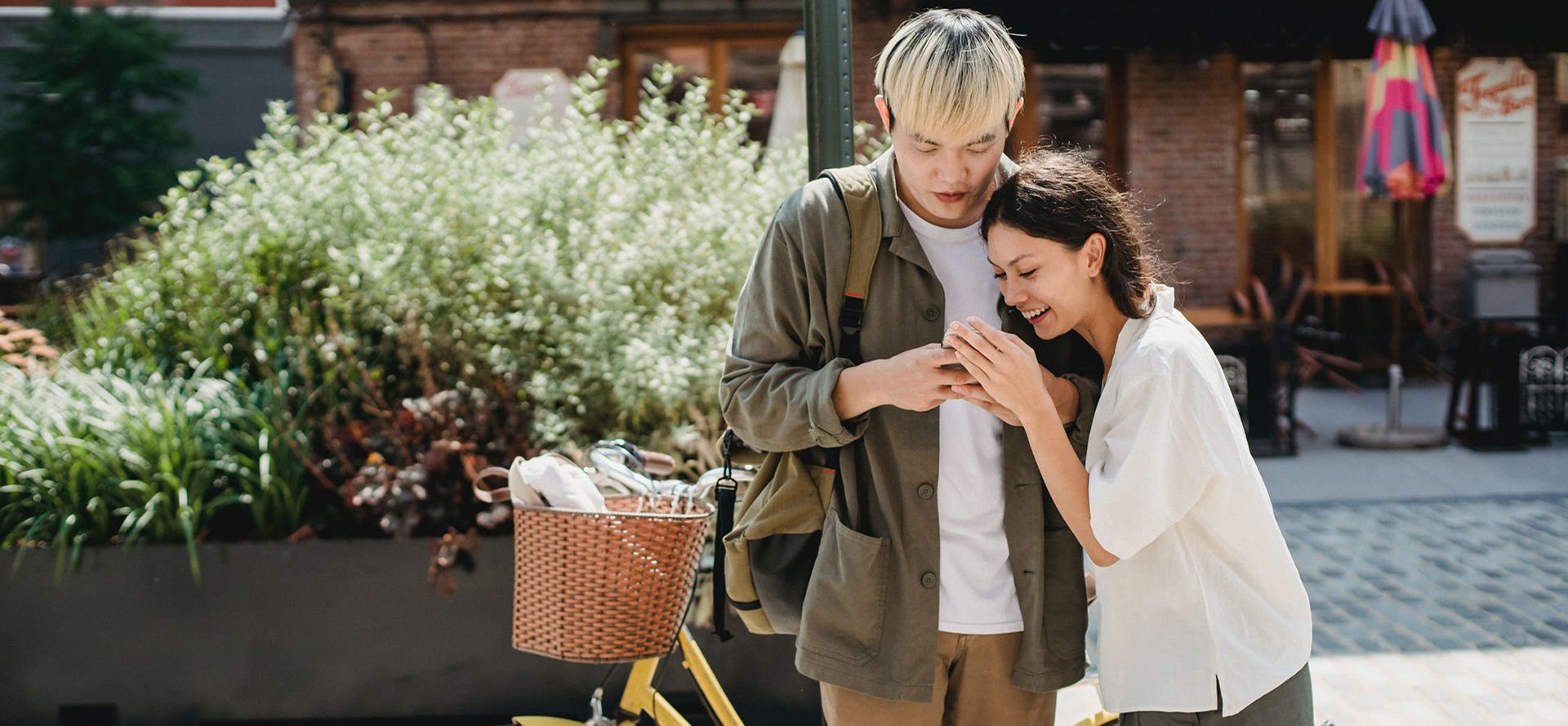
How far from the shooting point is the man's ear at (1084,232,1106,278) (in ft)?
6.58

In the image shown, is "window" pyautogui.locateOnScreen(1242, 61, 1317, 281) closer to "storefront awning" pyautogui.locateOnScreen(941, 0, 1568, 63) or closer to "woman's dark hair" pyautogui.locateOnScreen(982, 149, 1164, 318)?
"storefront awning" pyautogui.locateOnScreen(941, 0, 1568, 63)

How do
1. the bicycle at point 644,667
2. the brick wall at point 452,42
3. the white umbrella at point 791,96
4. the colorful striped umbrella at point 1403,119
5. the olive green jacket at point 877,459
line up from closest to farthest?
the olive green jacket at point 877,459, the bicycle at point 644,667, the white umbrella at point 791,96, the colorful striped umbrella at point 1403,119, the brick wall at point 452,42

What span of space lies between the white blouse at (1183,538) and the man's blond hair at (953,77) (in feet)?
1.34

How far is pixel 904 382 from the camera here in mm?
1945

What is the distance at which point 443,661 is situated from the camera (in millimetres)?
4078

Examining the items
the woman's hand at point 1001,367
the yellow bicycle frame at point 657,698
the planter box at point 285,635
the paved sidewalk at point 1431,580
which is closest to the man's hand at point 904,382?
the woman's hand at point 1001,367

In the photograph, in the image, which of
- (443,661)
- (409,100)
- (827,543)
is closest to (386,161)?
(443,661)

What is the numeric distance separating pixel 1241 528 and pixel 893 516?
1.75 ft

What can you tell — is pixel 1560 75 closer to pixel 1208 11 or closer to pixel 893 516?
pixel 1208 11

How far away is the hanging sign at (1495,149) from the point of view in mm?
11562

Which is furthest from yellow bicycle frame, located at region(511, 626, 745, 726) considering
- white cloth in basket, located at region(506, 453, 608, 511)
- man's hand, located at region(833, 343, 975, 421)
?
man's hand, located at region(833, 343, 975, 421)

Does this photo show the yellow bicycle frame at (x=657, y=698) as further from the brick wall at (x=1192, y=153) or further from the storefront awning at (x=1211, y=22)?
the brick wall at (x=1192, y=153)

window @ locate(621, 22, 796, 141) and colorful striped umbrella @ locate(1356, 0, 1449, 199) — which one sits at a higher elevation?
window @ locate(621, 22, 796, 141)

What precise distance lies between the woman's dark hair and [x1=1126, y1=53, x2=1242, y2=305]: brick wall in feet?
32.1
